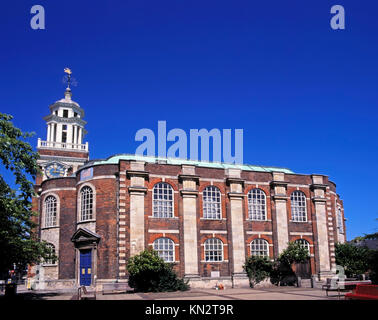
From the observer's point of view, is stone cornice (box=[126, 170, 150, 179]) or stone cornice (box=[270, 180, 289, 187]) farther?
stone cornice (box=[270, 180, 289, 187])

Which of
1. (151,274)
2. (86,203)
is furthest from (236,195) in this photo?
(86,203)

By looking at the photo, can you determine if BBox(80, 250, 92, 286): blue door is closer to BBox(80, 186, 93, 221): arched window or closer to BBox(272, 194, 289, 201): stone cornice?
BBox(80, 186, 93, 221): arched window

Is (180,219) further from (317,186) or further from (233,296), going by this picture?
(317,186)

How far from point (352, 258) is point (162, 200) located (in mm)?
18915

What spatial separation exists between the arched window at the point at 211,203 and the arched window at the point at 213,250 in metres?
2.01

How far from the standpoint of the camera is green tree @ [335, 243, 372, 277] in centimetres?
3584

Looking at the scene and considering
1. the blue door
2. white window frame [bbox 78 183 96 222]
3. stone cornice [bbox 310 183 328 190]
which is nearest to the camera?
the blue door

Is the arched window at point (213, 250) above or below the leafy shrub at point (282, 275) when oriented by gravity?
above

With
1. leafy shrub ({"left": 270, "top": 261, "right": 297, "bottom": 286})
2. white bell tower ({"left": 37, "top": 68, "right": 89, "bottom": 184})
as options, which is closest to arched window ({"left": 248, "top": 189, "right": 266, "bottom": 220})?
leafy shrub ({"left": 270, "top": 261, "right": 297, "bottom": 286})

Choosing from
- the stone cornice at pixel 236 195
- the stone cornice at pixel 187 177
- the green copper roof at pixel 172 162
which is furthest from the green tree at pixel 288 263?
the stone cornice at pixel 187 177

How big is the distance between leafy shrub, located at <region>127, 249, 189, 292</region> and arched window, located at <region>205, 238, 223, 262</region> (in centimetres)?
405

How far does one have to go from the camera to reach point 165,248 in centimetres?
3145

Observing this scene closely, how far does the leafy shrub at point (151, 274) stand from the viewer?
28250 millimetres

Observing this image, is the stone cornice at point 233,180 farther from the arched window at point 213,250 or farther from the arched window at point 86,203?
the arched window at point 86,203
